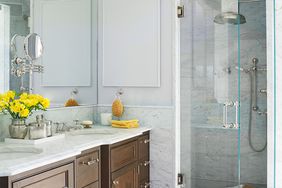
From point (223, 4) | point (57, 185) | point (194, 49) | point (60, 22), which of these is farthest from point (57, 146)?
point (223, 4)

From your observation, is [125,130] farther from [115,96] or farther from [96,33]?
[96,33]

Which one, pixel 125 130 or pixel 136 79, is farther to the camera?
pixel 136 79

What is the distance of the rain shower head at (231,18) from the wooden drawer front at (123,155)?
3.96 feet

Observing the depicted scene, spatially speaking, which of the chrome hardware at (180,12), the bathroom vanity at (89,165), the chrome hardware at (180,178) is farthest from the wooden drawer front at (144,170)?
the chrome hardware at (180,12)

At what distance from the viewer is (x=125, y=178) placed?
2.69 meters

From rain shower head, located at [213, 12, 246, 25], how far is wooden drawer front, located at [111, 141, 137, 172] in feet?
3.96

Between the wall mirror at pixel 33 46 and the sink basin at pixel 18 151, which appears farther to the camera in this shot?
the wall mirror at pixel 33 46

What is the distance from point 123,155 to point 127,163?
111 mm

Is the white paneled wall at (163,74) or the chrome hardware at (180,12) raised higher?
the chrome hardware at (180,12)

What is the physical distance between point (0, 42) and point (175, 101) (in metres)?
1.45

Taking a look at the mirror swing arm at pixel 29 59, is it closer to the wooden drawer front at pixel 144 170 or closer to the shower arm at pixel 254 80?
the wooden drawer front at pixel 144 170

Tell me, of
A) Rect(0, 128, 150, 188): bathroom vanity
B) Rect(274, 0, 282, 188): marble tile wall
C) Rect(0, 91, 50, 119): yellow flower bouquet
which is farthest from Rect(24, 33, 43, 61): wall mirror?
Rect(274, 0, 282, 188): marble tile wall

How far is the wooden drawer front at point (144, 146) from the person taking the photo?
9.67 feet

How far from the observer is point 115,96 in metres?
3.32
